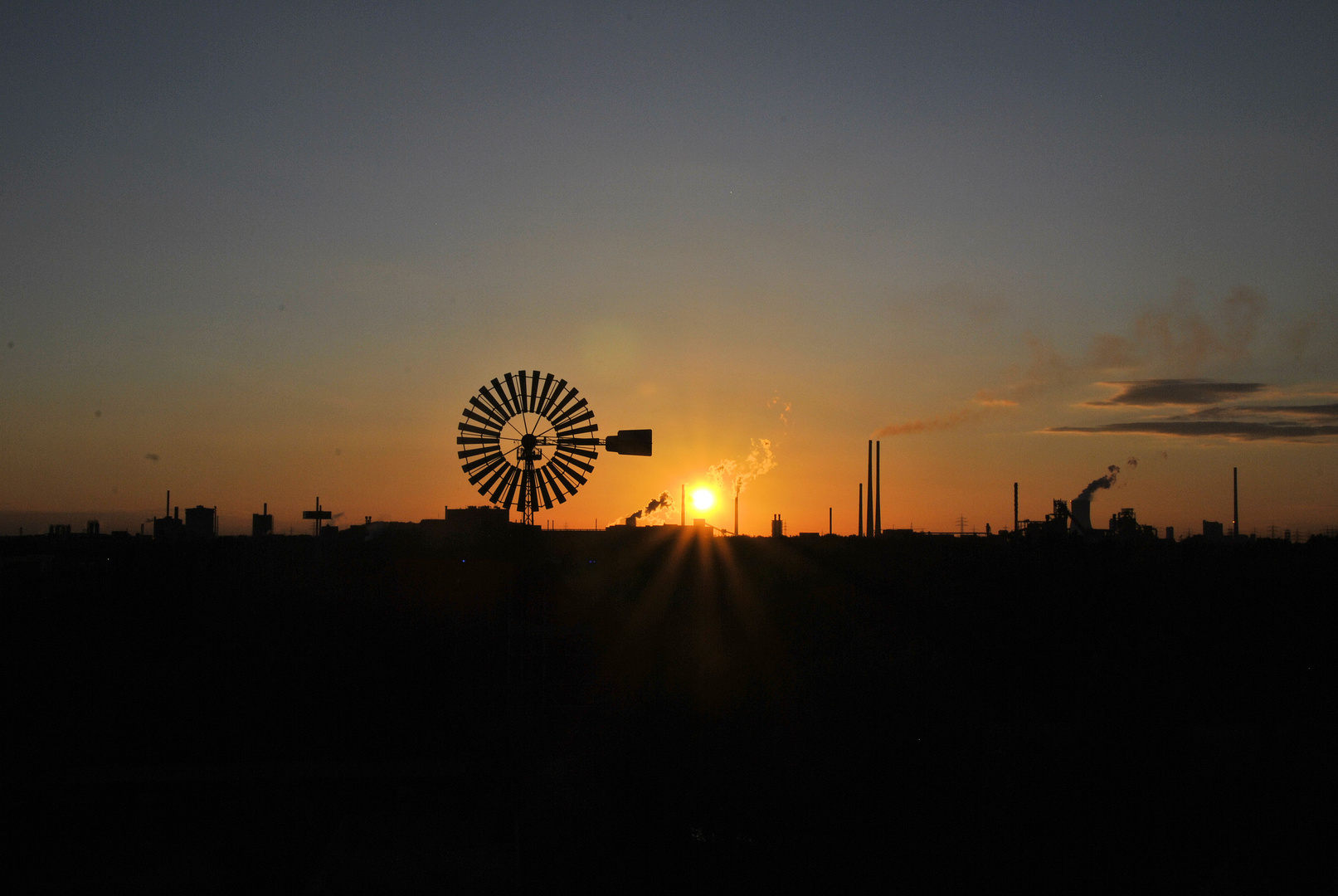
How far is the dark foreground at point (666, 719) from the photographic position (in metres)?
12.2

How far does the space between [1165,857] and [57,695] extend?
18.7 meters

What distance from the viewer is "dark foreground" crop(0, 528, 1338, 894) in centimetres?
1218

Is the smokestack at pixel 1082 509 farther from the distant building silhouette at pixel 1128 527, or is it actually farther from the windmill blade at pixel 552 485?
the windmill blade at pixel 552 485

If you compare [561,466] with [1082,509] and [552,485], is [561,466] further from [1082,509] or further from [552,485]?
[1082,509]

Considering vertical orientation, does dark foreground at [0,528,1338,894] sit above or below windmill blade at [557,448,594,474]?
below

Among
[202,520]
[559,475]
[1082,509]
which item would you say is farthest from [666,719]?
[1082,509]

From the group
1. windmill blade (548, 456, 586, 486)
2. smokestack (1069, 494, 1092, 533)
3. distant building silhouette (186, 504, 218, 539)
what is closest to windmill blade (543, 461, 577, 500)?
windmill blade (548, 456, 586, 486)

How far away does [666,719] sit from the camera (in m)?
15.9

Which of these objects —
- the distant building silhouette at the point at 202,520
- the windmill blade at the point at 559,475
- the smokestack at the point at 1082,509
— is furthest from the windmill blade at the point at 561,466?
the smokestack at the point at 1082,509

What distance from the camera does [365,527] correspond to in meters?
37.6

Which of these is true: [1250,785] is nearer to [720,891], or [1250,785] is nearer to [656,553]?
[720,891]

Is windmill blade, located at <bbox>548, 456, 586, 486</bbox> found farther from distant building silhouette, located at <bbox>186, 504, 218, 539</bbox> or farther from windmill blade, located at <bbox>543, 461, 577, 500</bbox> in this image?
distant building silhouette, located at <bbox>186, 504, 218, 539</bbox>

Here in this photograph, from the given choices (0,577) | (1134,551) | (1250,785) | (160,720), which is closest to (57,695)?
(160,720)

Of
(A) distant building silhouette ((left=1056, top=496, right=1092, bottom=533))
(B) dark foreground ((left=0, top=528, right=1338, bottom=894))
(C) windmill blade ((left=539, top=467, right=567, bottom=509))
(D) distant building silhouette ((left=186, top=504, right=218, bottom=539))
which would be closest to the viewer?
(B) dark foreground ((left=0, top=528, right=1338, bottom=894))
